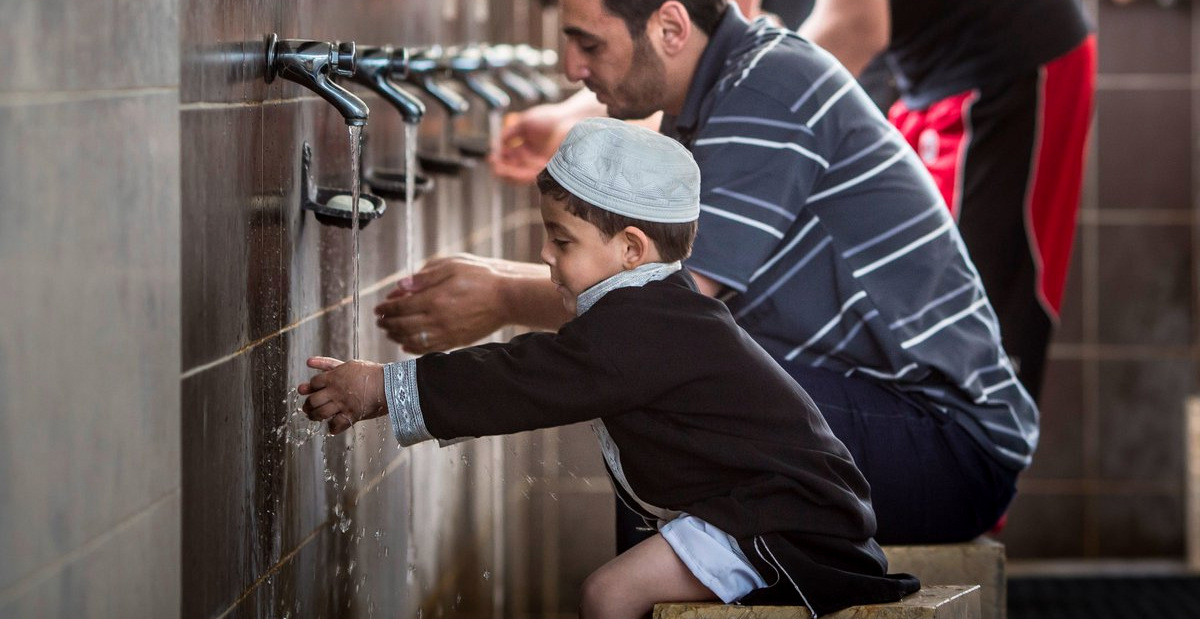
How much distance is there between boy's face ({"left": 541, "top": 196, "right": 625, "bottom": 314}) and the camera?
48.7 inches

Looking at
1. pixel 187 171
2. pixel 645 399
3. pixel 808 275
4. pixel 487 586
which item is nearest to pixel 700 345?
pixel 645 399

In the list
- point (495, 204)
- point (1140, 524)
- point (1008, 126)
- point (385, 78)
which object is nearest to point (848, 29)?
point (1008, 126)

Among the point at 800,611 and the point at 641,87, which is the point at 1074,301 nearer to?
the point at 641,87

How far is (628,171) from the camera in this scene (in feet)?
4.01

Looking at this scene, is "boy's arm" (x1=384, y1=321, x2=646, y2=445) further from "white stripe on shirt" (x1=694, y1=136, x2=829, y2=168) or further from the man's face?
the man's face

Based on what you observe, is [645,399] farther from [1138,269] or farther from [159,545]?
[1138,269]

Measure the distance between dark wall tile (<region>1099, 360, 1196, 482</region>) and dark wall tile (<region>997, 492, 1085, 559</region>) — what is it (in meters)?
0.12

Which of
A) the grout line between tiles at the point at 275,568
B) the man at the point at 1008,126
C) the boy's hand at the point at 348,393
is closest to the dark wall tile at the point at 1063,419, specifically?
the man at the point at 1008,126

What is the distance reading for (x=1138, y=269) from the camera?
357cm

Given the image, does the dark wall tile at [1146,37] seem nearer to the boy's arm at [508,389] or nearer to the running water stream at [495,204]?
the running water stream at [495,204]

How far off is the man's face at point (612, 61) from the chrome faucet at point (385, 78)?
0.61 ft

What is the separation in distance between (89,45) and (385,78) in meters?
0.65

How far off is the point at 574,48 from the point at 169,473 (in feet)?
2.35

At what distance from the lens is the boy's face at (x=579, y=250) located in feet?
4.06
